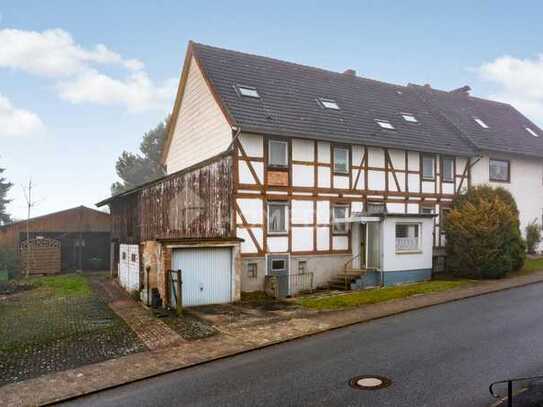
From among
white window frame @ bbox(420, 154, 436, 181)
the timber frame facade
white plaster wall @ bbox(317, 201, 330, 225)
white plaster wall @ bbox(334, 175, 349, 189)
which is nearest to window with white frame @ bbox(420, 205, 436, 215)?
the timber frame facade

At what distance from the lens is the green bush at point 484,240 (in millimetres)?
20812

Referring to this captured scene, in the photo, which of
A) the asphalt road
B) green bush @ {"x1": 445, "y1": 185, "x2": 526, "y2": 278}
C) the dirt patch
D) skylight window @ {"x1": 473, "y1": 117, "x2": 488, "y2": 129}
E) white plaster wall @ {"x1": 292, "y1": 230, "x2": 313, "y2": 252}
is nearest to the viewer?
the asphalt road

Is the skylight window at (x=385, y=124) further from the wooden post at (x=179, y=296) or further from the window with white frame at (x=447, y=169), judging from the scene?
the wooden post at (x=179, y=296)

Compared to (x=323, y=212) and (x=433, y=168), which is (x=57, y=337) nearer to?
(x=323, y=212)

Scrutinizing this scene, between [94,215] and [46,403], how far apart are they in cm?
2452

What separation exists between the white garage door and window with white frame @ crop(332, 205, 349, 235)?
5.69 meters

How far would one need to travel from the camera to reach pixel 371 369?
30.3ft

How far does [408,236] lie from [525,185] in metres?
11.8

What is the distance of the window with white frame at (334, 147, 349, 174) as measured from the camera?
21.1m

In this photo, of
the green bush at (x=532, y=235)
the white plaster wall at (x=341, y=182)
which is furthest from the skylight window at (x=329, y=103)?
the green bush at (x=532, y=235)

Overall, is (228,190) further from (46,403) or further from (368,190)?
(46,403)

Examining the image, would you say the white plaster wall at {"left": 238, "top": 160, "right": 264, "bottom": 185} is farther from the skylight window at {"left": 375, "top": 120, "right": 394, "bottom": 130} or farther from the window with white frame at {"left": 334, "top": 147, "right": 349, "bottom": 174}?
the skylight window at {"left": 375, "top": 120, "right": 394, "bottom": 130}

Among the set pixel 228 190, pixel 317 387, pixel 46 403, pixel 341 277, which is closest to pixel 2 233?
pixel 228 190

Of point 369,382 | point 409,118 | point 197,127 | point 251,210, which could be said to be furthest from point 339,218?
point 369,382
